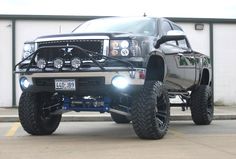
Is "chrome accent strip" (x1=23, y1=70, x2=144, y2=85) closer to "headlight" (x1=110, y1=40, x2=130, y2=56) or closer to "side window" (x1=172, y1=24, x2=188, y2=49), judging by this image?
"headlight" (x1=110, y1=40, x2=130, y2=56)

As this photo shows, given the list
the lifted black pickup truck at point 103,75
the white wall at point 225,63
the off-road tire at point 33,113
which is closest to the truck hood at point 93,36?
the lifted black pickup truck at point 103,75

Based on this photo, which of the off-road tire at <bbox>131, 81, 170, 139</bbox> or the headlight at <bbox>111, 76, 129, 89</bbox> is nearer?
the headlight at <bbox>111, 76, 129, 89</bbox>

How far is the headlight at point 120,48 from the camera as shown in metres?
8.14

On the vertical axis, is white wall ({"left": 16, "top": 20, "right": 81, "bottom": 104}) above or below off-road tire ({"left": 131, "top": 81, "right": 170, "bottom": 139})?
above

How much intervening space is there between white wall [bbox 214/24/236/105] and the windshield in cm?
1062

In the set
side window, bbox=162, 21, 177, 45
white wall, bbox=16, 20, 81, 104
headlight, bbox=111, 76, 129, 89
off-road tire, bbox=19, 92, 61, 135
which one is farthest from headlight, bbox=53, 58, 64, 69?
white wall, bbox=16, 20, 81, 104

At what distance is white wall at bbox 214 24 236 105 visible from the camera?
65.1 ft

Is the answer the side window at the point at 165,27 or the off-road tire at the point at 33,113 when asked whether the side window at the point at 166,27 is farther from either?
the off-road tire at the point at 33,113

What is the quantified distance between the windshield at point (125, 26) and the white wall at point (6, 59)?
9.31 meters

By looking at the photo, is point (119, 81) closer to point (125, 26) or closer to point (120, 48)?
point (120, 48)

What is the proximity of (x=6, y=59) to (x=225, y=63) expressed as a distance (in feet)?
25.8

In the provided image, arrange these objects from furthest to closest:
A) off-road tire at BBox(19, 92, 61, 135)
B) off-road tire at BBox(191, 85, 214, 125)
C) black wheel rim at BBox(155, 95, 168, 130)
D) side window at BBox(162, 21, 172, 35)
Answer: off-road tire at BBox(191, 85, 214, 125), side window at BBox(162, 21, 172, 35), off-road tire at BBox(19, 92, 61, 135), black wheel rim at BBox(155, 95, 168, 130)

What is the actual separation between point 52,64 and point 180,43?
350 centimetres

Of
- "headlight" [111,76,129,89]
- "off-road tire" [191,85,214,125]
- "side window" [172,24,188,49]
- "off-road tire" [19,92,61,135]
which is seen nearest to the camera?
"headlight" [111,76,129,89]
